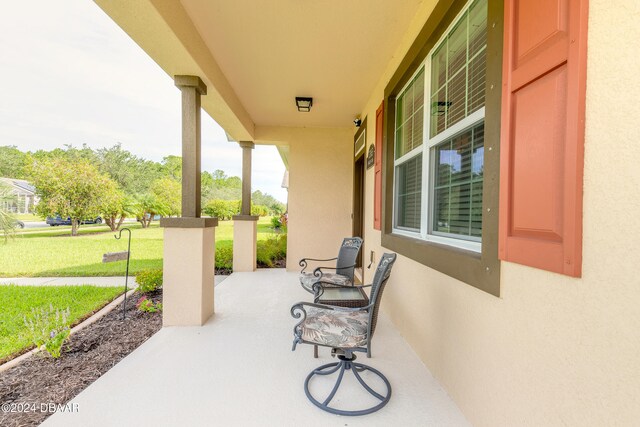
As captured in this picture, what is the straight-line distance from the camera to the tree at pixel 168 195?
66.3ft

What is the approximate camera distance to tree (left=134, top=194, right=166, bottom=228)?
18438 millimetres

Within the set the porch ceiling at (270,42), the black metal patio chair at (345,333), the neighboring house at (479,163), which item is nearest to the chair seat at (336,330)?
the black metal patio chair at (345,333)

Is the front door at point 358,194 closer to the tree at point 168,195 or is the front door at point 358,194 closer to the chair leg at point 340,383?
the chair leg at point 340,383

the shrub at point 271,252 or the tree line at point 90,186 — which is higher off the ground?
the tree line at point 90,186

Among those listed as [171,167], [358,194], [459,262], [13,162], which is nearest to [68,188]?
[13,162]

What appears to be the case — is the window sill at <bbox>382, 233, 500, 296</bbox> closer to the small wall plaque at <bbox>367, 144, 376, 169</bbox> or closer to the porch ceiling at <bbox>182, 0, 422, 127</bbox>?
the small wall plaque at <bbox>367, 144, 376, 169</bbox>

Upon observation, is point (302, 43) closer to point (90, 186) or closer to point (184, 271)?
point (184, 271)

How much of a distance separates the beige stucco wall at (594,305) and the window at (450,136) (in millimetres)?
598

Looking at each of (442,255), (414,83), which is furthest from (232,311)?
(414,83)

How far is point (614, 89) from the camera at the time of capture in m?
0.86

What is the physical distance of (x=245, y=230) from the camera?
5.68m

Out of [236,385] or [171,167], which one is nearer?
[236,385]

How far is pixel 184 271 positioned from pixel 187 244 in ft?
0.97

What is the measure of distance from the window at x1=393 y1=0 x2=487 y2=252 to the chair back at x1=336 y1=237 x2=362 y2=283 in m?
0.82
